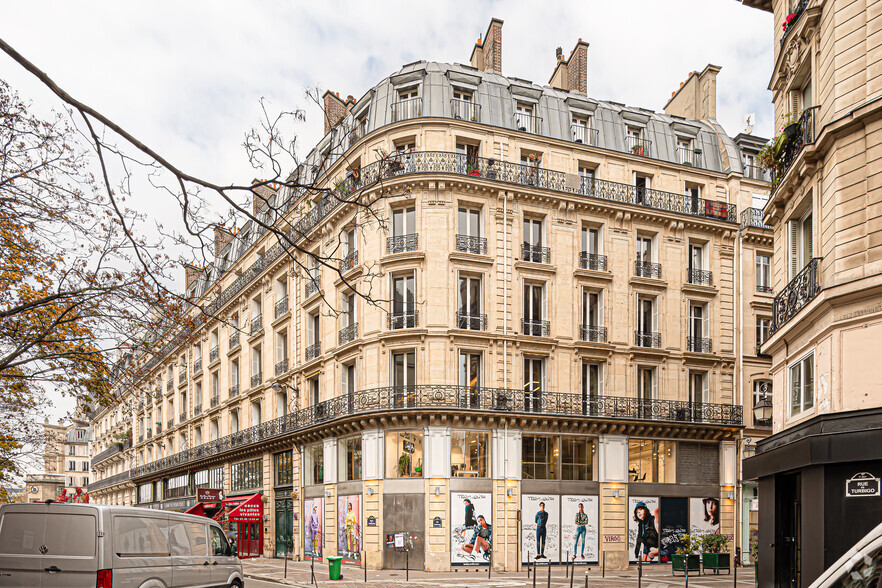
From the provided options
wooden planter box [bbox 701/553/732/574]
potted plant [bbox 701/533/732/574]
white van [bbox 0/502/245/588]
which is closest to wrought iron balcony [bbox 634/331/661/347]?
potted plant [bbox 701/533/732/574]

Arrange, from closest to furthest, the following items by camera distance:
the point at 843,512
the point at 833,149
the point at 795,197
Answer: the point at 843,512 < the point at 833,149 < the point at 795,197

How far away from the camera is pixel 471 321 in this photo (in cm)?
2977

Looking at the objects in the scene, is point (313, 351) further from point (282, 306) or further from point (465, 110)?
point (465, 110)

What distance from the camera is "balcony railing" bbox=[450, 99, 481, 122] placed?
30.8m

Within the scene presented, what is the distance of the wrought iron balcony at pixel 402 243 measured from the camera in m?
29.8

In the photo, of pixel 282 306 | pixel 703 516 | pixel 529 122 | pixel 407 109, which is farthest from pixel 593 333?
pixel 282 306

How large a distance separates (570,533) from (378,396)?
30.7 feet

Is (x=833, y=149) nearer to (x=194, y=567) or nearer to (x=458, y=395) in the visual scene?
(x=194, y=567)

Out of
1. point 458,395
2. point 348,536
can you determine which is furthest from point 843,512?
point 348,536

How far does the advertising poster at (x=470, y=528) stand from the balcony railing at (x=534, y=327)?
666 centimetres

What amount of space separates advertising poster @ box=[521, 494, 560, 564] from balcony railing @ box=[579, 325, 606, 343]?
6.67 meters

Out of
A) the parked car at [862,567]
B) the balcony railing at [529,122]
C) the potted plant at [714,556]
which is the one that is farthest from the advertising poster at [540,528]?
the parked car at [862,567]

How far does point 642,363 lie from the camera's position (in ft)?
106

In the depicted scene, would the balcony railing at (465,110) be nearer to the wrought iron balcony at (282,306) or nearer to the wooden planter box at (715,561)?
the wrought iron balcony at (282,306)
